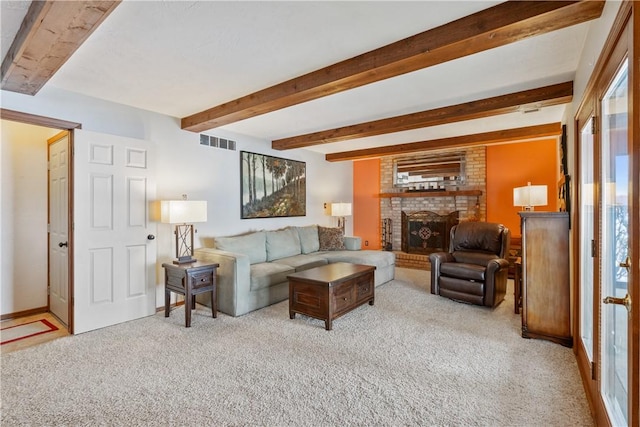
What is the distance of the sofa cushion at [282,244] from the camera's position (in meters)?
4.68

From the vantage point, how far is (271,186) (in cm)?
538

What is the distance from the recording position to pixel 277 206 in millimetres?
5500

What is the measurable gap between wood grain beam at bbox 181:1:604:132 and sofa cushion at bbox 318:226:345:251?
293 cm

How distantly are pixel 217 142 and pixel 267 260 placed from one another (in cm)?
186

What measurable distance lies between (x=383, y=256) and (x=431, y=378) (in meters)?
2.88

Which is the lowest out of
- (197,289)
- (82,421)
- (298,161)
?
(82,421)

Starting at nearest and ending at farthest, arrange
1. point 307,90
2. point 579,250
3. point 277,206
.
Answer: point 579,250, point 307,90, point 277,206

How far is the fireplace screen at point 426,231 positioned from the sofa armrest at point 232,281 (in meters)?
4.05

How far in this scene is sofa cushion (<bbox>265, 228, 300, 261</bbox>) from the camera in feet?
15.4

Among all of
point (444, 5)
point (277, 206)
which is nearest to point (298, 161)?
point (277, 206)

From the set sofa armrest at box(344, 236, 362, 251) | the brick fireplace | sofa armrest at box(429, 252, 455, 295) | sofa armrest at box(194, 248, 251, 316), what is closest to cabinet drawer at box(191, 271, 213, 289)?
sofa armrest at box(194, 248, 251, 316)

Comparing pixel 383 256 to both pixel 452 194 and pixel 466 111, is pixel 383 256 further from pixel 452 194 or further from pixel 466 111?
pixel 466 111

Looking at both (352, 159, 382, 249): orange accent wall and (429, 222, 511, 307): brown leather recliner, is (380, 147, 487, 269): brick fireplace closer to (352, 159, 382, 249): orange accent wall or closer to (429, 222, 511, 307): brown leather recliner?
(352, 159, 382, 249): orange accent wall

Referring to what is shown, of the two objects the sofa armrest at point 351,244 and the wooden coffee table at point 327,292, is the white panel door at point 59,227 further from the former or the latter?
the sofa armrest at point 351,244
